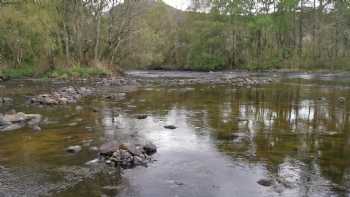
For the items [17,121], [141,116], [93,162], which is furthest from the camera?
[141,116]

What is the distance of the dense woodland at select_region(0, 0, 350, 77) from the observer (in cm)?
3850

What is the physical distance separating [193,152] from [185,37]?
54.6 metres

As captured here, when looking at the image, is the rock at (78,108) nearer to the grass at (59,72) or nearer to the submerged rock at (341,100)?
the submerged rock at (341,100)

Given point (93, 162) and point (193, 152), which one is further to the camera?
point (193, 152)

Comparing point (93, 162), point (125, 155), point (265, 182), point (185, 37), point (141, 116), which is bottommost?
point (265, 182)

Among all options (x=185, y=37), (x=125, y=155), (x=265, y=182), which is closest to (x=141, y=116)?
(x=125, y=155)

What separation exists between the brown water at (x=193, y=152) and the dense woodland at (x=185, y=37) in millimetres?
23284

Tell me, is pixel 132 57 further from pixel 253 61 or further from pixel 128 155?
pixel 128 155

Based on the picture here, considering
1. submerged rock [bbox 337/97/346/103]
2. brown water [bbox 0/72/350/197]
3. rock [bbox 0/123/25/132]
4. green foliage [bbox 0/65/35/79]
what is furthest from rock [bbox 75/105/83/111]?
green foliage [bbox 0/65/35/79]

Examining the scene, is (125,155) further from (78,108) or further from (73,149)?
(78,108)

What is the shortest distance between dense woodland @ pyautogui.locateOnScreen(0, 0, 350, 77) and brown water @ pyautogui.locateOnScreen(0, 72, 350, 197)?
23.3m

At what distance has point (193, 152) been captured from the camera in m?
9.56

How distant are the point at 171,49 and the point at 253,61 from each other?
13.7m

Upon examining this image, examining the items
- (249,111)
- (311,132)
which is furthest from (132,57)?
(311,132)
